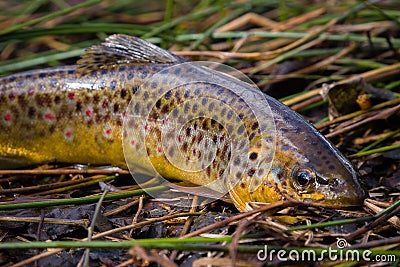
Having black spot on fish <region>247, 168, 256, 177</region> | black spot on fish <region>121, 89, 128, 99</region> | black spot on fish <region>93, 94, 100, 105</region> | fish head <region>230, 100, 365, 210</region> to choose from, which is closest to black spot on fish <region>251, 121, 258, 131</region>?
fish head <region>230, 100, 365, 210</region>

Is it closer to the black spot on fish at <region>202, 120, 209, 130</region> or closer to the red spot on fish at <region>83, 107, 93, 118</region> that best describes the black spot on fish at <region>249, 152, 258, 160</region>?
the black spot on fish at <region>202, 120, 209, 130</region>

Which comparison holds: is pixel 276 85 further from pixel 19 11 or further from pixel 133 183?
pixel 19 11

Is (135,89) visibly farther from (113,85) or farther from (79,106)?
(79,106)

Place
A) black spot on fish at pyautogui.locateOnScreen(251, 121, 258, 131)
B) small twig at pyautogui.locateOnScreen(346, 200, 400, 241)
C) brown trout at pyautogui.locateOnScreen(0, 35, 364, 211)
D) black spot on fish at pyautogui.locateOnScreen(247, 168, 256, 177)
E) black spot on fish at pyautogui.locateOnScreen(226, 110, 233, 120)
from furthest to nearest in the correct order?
1. black spot on fish at pyautogui.locateOnScreen(226, 110, 233, 120)
2. black spot on fish at pyautogui.locateOnScreen(251, 121, 258, 131)
3. black spot on fish at pyautogui.locateOnScreen(247, 168, 256, 177)
4. brown trout at pyautogui.locateOnScreen(0, 35, 364, 211)
5. small twig at pyautogui.locateOnScreen(346, 200, 400, 241)

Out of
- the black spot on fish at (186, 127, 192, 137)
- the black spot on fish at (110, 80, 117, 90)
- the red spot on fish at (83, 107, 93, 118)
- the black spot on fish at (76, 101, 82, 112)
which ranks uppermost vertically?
the black spot on fish at (110, 80, 117, 90)

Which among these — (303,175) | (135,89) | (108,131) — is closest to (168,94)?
(135,89)

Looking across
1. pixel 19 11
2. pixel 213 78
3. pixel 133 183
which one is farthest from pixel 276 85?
pixel 19 11

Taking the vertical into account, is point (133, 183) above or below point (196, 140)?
below

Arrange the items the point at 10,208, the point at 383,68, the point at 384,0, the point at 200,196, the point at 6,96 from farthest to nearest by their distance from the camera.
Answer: the point at 384,0, the point at 383,68, the point at 6,96, the point at 200,196, the point at 10,208
